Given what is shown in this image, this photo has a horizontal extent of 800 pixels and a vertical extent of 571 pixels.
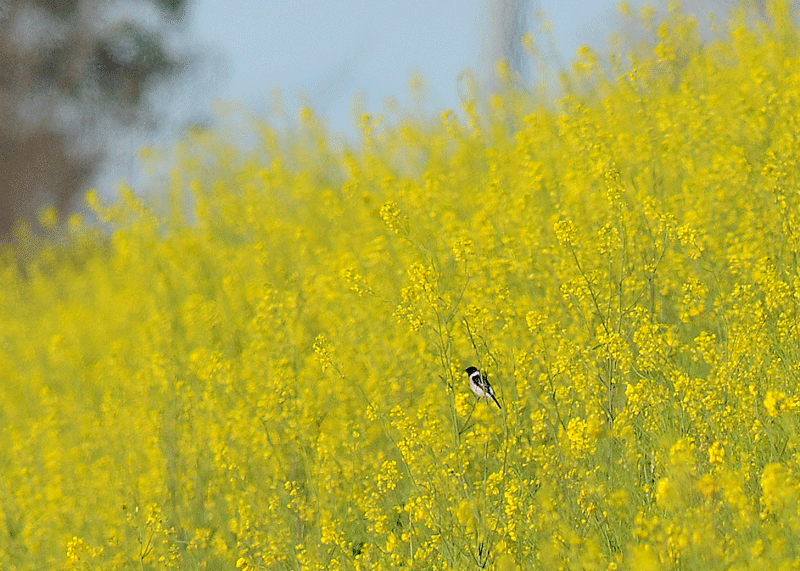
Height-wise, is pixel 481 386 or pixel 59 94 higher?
pixel 59 94

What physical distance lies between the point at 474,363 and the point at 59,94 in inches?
472

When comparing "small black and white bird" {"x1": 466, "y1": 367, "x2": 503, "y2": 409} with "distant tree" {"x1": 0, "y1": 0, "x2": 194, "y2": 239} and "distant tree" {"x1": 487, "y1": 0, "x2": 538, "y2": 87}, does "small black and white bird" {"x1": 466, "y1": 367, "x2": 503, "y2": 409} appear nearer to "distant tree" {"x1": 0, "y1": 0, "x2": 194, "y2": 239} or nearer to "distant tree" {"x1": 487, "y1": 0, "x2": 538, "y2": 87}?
"distant tree" {"x1": 487, "y1": 0, "x2": 538, "y2": 87}

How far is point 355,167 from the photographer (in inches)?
214

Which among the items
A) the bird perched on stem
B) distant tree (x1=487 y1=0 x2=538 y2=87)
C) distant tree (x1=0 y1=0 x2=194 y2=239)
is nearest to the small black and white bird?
the bird perched on stem

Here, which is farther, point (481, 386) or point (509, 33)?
point (509, 33)

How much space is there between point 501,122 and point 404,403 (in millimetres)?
3919

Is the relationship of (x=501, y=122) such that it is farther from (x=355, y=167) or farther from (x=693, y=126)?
(x=693, y=126)

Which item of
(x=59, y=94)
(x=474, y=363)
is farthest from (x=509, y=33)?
(x=59, y=94)

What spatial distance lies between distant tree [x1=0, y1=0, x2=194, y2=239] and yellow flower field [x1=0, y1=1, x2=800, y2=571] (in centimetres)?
754

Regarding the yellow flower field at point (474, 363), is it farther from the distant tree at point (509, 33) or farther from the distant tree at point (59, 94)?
the distant tree at point (59, 94)

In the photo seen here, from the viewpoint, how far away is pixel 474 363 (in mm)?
3939

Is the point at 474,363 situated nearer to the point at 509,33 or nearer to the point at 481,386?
the point at 481,386

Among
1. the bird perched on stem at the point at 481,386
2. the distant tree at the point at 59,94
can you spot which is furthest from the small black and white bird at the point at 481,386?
the distant tree at the point at 59,94

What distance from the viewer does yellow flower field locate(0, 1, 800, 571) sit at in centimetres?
248
